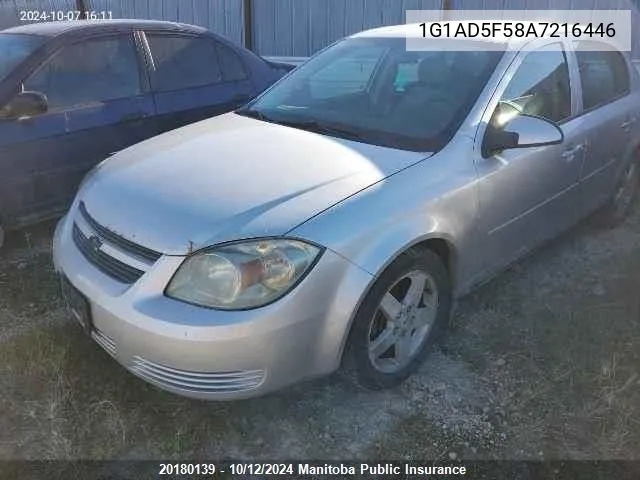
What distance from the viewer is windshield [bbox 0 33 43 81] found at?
3748mm

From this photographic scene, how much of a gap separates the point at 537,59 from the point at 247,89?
100 inches

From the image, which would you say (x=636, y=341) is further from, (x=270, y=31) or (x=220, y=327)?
(x=270, y=31)

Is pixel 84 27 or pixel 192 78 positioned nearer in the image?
pixel 84 27

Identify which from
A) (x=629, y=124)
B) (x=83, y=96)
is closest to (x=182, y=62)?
(x=83, y=96)

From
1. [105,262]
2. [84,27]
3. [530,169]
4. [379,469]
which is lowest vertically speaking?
[379,469]

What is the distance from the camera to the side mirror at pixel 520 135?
2709mm

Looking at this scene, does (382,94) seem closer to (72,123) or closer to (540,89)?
(540,89)

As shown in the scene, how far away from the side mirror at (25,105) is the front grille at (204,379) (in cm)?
224

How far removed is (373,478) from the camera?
7.18ft

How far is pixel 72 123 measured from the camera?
3893mm

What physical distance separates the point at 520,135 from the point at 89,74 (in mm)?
2970

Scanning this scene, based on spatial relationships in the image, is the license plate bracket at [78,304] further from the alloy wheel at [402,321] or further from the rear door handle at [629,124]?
the rear door handle at [629,124]

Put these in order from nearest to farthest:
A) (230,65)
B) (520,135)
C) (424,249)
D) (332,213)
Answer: (332,213)
(424,249)
(520,135)
(230,65)

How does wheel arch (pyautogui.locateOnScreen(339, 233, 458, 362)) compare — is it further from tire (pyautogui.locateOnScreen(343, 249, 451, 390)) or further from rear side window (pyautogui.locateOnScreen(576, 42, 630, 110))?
rear side window (pyautogui.locateOnScreen(576, 42, 630, 110))
